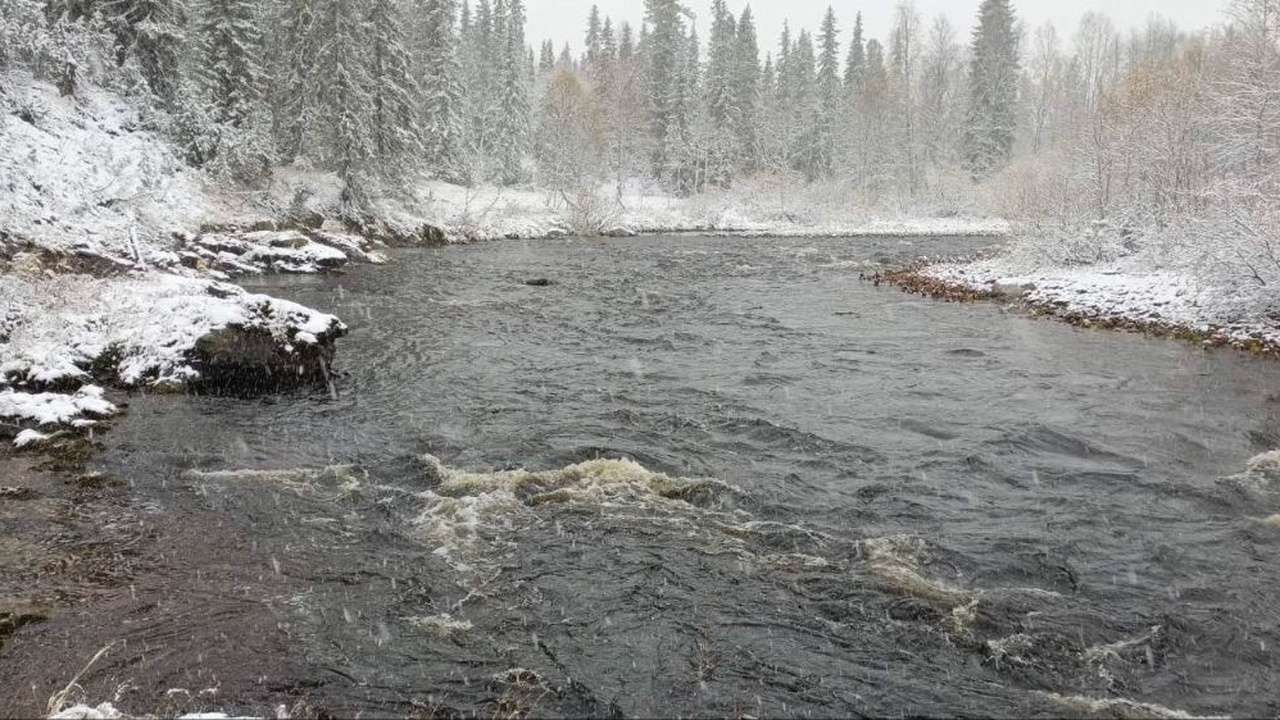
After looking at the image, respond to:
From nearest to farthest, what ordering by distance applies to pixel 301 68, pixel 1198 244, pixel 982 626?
pixel 982 626
pixel 1198 244
pixel 301 68

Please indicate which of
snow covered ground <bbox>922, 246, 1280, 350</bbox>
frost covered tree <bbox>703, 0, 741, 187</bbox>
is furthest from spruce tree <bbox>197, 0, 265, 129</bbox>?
frost covered tree <bbox>703, 0, 741, 187</bbox>

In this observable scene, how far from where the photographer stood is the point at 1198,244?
58.3 ft

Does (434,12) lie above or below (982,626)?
above

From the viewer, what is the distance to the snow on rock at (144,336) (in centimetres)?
1225

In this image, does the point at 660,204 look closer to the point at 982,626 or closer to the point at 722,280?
the point at 722,280

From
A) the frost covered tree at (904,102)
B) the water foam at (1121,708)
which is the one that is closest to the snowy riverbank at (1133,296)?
the water foam at (1121,708)

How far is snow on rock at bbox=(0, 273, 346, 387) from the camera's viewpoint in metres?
12.2

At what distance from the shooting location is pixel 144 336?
1325 cm

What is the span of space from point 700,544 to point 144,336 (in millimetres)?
10942

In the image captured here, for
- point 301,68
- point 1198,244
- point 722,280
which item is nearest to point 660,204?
point 301,68

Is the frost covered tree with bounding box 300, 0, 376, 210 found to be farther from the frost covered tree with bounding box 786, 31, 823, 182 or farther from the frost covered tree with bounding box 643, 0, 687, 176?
the frost covered tree with bounding box 786, 31, 823, 182

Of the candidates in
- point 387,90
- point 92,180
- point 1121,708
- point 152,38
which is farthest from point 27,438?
point 387,90

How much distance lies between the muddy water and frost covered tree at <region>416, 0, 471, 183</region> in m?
41.3

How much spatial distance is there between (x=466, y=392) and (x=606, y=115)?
189ft
